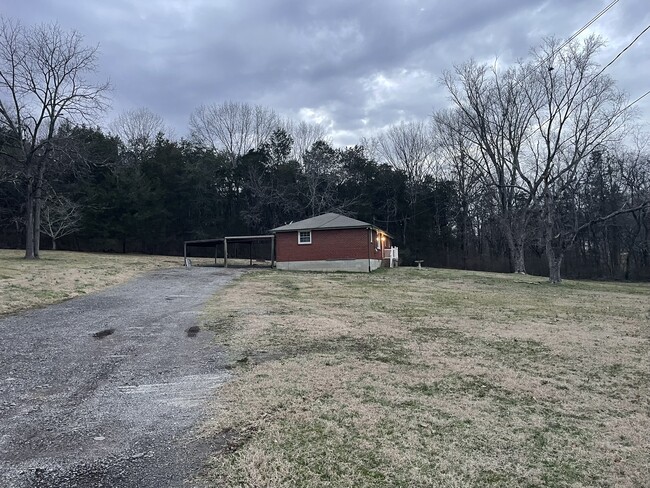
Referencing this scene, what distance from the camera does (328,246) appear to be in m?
25.4

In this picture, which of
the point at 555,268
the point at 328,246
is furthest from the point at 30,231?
the point at 555,268

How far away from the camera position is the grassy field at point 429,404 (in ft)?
9.61

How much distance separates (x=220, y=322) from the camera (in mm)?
8359

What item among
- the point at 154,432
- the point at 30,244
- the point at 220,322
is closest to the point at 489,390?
the point at 154,432

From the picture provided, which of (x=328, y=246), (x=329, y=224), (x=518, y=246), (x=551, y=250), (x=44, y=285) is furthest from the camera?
(x=518, y=246)

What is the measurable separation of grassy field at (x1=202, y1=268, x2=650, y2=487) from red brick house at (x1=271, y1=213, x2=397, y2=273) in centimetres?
1586

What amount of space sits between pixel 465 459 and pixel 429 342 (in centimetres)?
401

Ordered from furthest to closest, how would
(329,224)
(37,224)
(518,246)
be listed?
(518,246) < (329,224) < (37,224)

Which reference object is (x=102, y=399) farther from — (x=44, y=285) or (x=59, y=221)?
(x=59, y=221)

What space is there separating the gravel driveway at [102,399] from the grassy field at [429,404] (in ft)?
1.11

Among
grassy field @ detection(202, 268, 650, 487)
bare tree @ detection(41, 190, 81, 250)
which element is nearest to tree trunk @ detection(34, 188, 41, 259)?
bare tree @ detection(41, 190, 81, 250)

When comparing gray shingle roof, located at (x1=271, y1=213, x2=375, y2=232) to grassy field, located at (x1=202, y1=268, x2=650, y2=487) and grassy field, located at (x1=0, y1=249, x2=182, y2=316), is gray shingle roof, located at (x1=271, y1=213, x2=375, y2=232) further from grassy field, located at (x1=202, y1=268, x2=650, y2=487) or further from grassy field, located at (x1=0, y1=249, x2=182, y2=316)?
grassy field, located at (x1=202, y1=268, x2=650, y2=487)

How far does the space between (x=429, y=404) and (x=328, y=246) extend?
21336 mm

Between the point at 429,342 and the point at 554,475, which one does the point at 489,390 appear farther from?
the point at 429,342
